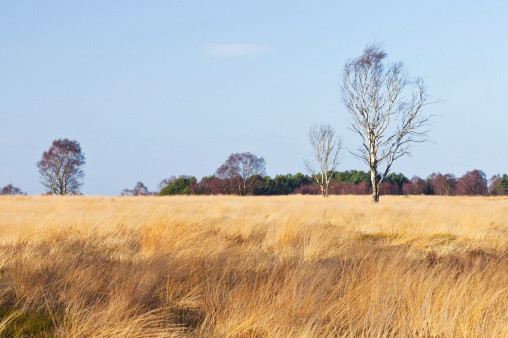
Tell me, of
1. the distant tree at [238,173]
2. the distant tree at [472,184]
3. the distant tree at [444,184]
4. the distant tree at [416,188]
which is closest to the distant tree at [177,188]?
the distant tree at [238,173]

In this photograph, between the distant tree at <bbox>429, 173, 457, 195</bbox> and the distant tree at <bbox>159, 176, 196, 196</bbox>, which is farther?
the distant tree at <bbox>429, 173, 457, 195</bbox>

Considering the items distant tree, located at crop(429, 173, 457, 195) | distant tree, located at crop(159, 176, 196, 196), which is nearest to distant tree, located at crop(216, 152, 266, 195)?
distant tree, located at crop(159, 176, 196, 196)

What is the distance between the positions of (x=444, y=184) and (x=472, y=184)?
4596mm

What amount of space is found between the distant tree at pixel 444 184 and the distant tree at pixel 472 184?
4.22 feet

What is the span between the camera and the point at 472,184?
6638 centimetres

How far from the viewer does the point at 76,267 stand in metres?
4.45

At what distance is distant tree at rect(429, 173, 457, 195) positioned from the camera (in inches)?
2537

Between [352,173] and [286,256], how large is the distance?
6675 cm

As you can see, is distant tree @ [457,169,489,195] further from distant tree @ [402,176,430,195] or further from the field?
the field

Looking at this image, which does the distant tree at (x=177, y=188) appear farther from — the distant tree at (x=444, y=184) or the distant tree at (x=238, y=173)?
the distant tree at (x=444, y=184)

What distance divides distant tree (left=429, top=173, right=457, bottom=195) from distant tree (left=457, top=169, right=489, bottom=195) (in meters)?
1.29

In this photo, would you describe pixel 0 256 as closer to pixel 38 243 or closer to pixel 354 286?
pixel 38 243

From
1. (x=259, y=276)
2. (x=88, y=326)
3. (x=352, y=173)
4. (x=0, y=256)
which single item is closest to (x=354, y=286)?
(x=259, y=276)

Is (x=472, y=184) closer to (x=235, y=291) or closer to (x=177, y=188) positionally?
(x=177, y=188)
